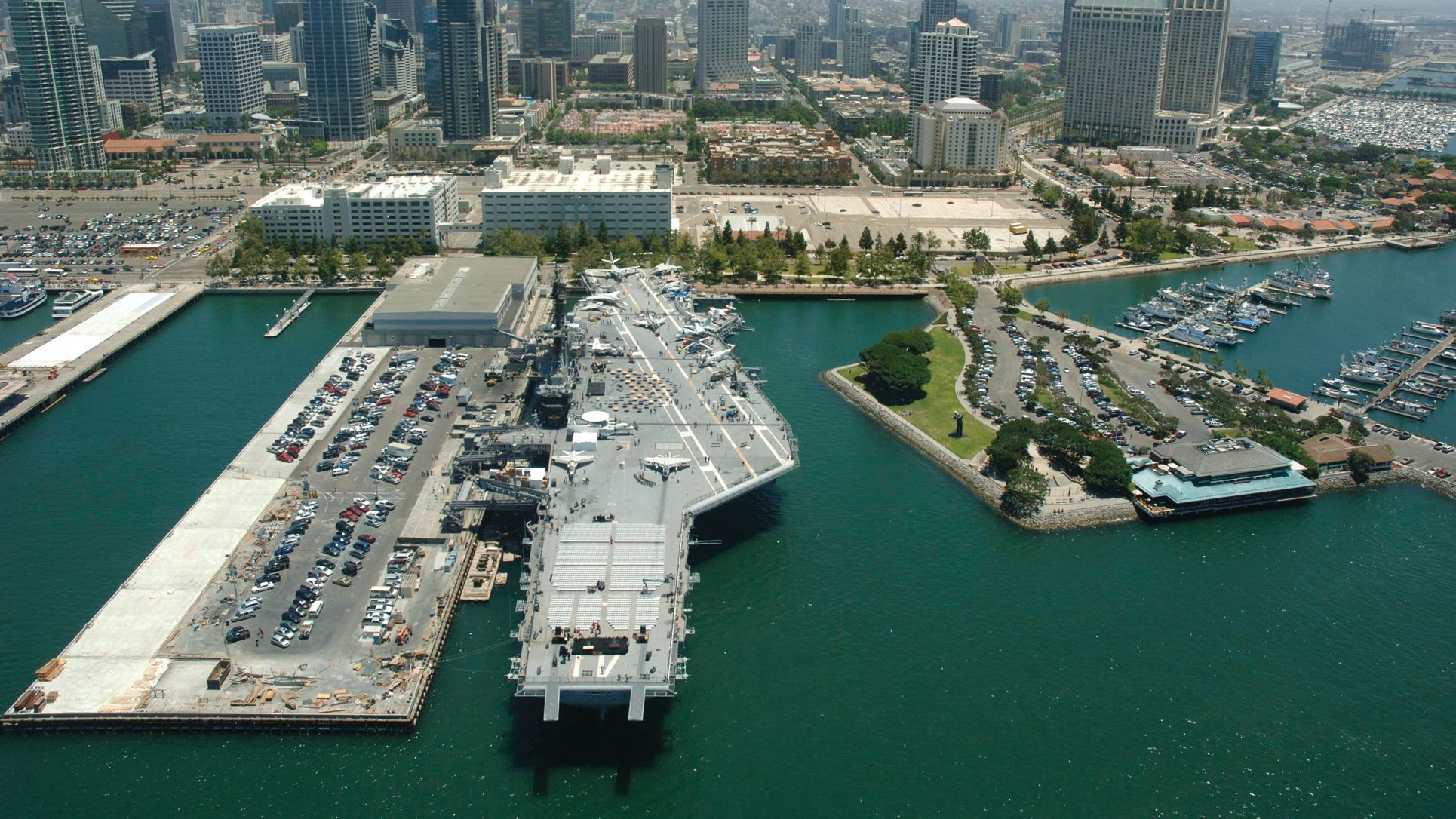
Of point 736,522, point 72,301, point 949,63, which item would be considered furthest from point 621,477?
point 949,63

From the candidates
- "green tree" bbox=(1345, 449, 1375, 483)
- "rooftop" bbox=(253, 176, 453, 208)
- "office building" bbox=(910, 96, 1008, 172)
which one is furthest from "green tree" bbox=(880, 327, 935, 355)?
"office building" bbox=(910, 96, 1008, 172)

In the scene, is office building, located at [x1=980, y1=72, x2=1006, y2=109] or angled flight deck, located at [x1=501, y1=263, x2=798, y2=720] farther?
office building, located at [x1=980, y1=72, x2=1006, y2=109]

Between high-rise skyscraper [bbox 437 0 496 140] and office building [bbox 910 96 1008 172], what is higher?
high-rise skyscraper [bbox 437 0 496 140]

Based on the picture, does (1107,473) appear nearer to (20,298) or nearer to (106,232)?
(20,298)

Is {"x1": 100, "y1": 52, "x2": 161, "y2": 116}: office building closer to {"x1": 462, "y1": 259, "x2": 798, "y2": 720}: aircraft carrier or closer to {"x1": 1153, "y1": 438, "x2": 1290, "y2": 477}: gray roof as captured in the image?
{"x1": 462, "y1": 259, "x2": 798, "y2": 720}: aircraft carrier

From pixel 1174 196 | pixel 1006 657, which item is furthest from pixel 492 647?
pixel 1174 196
